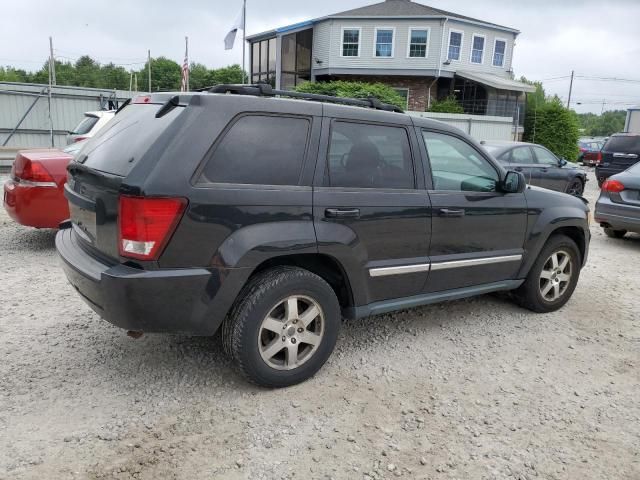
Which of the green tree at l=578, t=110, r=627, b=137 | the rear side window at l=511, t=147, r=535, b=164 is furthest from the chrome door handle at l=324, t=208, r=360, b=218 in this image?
the green tree at l=578, t=110, r=627, b=137

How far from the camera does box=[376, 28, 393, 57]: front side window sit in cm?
3009

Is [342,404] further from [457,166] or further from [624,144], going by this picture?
[624,144]

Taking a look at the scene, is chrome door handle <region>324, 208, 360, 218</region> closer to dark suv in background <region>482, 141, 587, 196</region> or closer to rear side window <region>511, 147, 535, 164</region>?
dark suv in background <region>482, 141, 587, 196</region>

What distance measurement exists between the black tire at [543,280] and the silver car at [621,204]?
A: 362 cm

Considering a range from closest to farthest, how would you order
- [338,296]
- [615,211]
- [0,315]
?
[338,296], [0,315], [615,211]

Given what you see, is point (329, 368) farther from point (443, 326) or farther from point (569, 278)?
point (569, 278)

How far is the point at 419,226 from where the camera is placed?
12.5ft

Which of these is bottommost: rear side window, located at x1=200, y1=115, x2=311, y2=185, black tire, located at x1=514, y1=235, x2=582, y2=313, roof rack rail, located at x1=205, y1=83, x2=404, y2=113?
black tire, located at x1=514, y1=235, x2=582, y2=313

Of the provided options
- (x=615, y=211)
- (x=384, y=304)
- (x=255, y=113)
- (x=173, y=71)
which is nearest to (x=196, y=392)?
(x=384, y=304)

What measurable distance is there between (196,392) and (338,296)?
1136mm

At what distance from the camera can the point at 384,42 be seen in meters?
30.2

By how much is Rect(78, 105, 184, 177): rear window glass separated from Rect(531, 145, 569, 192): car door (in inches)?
402

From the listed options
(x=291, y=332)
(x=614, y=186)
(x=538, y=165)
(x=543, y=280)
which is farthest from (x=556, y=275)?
(x=538, y=165)

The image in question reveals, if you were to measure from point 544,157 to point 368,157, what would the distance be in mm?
9767
